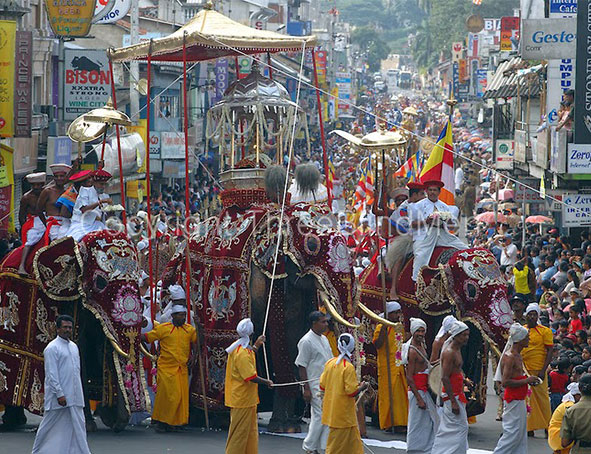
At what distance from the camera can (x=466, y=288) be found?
44.8ft

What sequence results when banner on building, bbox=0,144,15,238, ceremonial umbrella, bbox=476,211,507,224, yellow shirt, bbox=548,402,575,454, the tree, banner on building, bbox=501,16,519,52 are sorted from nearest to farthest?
yellow shirt, bbox=548,402,575,454 → banner on building, bbox=0,144,15,238 → ceremonial umbrella, bbox=476,211,507,224 → banner on building, bbox=501,16,519,52 → the tree

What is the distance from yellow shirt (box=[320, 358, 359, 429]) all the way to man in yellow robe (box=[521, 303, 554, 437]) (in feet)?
10.8

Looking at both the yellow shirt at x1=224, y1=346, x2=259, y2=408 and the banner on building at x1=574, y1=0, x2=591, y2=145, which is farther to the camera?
the banner on building at x1=574, y1=0, x2=591, y2=145

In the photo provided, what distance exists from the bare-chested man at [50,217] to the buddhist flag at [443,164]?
4.81 m

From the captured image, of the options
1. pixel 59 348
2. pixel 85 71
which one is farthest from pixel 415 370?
pixel 85 71

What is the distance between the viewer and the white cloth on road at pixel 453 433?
1158cm

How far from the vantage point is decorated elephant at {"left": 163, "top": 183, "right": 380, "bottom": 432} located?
1361 centimetres

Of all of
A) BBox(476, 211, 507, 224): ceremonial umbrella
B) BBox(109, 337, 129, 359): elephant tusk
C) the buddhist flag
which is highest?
the buddhist flag

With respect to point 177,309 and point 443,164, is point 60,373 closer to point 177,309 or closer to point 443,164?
point 177,309

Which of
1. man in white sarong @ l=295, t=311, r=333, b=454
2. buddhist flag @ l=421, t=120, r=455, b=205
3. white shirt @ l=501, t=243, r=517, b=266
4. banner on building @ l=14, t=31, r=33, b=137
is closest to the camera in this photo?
man in white sarong @ l=295, t=311, r=333, b=454

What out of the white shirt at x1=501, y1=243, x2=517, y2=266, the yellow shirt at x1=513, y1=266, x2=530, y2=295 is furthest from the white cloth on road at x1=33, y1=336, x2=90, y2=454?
the white shirt at x1=501, y1=243, x2=517, y2=266

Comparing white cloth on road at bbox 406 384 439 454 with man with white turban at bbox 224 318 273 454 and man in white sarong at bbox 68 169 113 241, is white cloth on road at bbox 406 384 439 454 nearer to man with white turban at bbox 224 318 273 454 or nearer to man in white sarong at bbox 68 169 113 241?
man with white turban at bbox 224 318 273 454

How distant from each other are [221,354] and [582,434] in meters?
4.64

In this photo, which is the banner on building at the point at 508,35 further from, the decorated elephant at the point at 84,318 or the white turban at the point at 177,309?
the decorated elephant at the point at 84,318
